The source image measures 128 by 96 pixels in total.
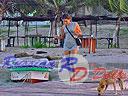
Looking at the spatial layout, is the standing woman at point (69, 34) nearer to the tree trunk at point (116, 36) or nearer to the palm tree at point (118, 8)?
the palm tree at point (118, 8)

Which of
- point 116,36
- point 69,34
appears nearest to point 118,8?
point 116,36

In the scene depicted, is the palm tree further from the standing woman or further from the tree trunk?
the standing woman

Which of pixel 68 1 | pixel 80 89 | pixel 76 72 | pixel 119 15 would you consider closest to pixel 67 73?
pixel 76 72

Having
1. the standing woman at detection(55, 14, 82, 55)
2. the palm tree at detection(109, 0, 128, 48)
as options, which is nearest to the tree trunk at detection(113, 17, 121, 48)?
the palm tree at detection(109, 0, 128, 48)

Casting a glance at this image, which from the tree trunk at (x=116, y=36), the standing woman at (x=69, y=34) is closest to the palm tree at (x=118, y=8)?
the tree trunk at (x=116, y=36)

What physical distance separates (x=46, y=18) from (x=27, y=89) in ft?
64.9

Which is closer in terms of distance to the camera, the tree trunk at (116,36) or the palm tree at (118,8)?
the palm tree at (118,8)

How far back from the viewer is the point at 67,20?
462 inches

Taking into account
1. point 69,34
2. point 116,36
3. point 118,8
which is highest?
point 118,8

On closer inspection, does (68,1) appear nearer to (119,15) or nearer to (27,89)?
(119,15)

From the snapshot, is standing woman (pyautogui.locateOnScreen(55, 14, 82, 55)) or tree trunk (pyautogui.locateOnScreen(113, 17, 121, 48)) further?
tree trunk (pyautogui.locateOnScreen(113, 17, 121, 48))

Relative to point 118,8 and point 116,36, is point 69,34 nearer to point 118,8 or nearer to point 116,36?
point 118,8

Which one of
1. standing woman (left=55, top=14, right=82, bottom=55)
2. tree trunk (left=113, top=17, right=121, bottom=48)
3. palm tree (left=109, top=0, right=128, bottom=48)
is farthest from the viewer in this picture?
tree trunk (left=113, top=17, right=121, bottom=48)

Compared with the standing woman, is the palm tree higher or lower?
higher
